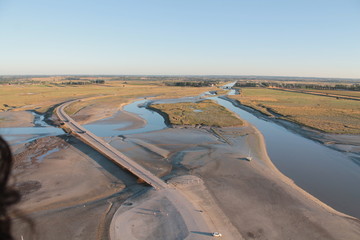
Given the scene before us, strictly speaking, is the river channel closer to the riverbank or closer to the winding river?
the winding river

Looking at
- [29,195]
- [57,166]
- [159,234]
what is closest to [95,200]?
[29,195]

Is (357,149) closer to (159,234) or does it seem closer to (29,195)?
(159,234)

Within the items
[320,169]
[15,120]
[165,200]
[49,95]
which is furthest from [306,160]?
[49,95]

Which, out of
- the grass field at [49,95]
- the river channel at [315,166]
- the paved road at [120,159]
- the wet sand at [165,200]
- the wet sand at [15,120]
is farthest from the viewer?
the grass field at [49,95]

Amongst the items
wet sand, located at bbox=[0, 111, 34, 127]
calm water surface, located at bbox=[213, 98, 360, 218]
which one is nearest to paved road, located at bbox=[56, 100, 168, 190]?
wet sand, located at bbox=[0, 111, 34, 127]

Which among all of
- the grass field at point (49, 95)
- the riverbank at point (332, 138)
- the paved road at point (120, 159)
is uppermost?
the grass field at point (49, 95)

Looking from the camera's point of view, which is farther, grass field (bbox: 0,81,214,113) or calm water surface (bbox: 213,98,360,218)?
grass field (bbox: 0,81,214,113)

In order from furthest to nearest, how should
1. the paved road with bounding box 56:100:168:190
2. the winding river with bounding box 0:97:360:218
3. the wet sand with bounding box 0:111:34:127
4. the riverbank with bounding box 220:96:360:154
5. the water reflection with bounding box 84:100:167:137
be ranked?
the wet sand with bounding box 0:111:34:127 < the water reflection with bounding box 84:100:167:137 < the riverbank with bounding box 220:96:360:154 < the winding river with bounding box 0:97:360:218 < the paved road with bounding box 56:100:168:190

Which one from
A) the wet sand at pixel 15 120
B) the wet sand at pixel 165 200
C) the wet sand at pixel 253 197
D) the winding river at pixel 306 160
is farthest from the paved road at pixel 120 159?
the wet sand at pixel 15 120

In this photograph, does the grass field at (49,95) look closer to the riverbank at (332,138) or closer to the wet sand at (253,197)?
the wet sand at (253,197)
